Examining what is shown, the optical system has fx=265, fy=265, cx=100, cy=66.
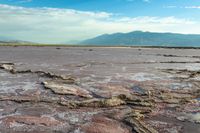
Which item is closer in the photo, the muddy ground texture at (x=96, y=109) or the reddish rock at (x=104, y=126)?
the reddish rock at (x=104, y=126)

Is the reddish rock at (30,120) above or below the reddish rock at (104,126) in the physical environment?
above

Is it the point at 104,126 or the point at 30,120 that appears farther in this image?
the point at 30,120

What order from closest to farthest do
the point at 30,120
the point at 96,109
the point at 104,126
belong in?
the point at 104,126
the point at 30,120
the point at 96,109

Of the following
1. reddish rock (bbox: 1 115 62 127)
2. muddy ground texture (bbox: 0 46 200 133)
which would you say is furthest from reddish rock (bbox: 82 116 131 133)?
reddish rock (bbox: 1 115 62 127)

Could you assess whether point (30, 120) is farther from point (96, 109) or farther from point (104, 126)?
point (96, 109)

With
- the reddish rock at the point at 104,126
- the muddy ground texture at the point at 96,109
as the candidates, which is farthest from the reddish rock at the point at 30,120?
the reddish rock at the point at 104,126

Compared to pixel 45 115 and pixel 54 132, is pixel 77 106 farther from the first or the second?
pixel 54 132

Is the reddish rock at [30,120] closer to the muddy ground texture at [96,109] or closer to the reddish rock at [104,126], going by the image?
the muddy ground texture at [96,109]

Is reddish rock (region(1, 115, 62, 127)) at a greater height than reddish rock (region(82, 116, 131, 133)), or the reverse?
reddish rock (region(1, 115, 62, 127))

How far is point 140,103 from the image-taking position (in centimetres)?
1803

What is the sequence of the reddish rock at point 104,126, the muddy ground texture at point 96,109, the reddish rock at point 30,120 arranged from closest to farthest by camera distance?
the reddish rock at point 104,126 → the muddy ground texture at point 96,109 → the reddish rock at point 30,120

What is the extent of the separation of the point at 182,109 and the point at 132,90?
6.37 metres

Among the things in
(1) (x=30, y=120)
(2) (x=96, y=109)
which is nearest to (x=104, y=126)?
(2) (x=96, y=109)

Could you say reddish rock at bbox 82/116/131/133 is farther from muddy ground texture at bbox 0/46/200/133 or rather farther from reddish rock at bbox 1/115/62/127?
reddish rock at bbox 1/115/62/127
